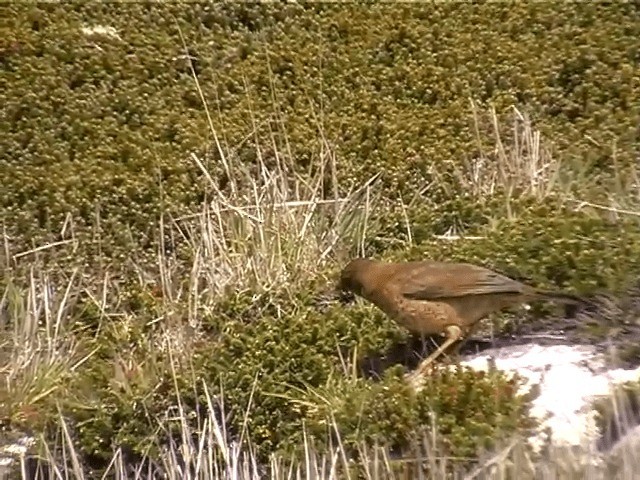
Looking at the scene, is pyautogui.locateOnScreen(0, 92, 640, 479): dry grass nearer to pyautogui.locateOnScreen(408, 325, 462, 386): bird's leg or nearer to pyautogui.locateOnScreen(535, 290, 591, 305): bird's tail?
pyautogui.locateOnScreen(408, 325, 462, 386): bird's leg

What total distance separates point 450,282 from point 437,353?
384mm

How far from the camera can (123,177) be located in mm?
8820

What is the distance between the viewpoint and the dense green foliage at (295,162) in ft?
20.7

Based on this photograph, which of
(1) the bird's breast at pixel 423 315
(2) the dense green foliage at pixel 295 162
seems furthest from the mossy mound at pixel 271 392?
(1) the bird's breast at pixel 423 315

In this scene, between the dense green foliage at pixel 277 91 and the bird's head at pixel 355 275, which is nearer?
the bird's head at pixel 355 275

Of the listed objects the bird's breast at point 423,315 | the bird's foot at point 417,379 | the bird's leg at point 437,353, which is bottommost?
the bird's foot at point 417,379

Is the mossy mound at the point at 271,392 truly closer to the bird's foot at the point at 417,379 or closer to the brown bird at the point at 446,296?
the bird's foot at the point at 417,379

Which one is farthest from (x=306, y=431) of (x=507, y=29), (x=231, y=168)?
(x=507, y=29)

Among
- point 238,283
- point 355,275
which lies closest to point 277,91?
point 238,283

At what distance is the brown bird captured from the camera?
20.2 ft

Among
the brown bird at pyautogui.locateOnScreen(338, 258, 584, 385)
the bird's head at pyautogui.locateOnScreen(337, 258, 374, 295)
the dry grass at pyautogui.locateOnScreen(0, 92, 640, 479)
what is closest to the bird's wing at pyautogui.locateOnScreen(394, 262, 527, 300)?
the brown bird at pyautogui.locateOnScreen(338, 258, 584, 385)

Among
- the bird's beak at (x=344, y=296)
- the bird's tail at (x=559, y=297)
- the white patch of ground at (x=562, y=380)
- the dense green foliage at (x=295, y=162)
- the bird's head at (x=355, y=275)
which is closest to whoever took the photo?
the white patch of ground at (x=562, y=380)

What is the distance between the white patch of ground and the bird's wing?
319mm

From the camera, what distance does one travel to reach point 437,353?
240 inches
